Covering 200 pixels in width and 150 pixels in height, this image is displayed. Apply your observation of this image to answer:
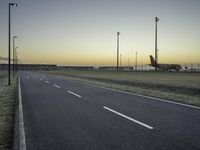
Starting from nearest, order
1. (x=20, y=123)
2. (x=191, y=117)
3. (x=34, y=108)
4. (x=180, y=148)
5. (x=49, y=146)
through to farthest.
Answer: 1. (x=180, y=148)
2. (x=49, y=146)
3. (x=20, y=123)
4. (x=191, y=117)
5. (x=34, y=108)

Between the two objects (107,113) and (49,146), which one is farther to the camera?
(107,113)

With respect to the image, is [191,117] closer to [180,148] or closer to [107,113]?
[107,113]

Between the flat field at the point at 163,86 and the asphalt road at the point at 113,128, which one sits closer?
the asphalt road at the point at 113,128

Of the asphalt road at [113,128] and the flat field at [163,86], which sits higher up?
the flat field at [163,86]

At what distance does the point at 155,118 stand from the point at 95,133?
2.61 metres

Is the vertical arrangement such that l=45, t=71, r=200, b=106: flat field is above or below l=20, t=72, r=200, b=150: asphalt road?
above

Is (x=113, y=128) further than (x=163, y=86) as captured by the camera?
No

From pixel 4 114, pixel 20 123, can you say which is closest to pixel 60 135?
pixel 20 123

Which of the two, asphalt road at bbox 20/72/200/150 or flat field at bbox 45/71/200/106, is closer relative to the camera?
asphalt road at bbox 20/72/200/150

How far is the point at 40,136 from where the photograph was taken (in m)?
6.30

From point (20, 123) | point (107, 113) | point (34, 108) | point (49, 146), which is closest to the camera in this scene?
point (49, 146)

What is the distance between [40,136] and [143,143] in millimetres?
2571

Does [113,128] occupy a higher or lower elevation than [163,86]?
lower

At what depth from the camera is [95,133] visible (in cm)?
647
